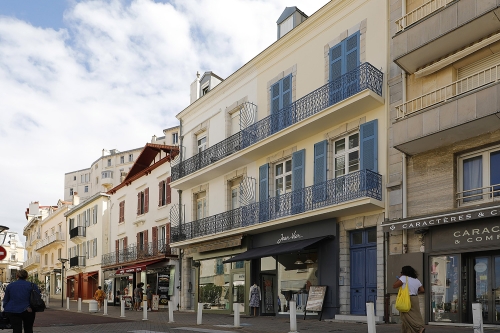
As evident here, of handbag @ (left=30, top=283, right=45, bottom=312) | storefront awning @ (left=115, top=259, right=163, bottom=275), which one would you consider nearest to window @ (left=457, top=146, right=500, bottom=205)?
handbag @ (left=30, top=283, right=45, bottom=312)

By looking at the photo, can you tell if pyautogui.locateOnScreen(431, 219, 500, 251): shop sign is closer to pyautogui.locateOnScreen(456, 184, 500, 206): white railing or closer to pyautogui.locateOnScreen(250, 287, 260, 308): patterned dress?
pyautogui.locateOnScreen(456, 184, 500, 206): white railing

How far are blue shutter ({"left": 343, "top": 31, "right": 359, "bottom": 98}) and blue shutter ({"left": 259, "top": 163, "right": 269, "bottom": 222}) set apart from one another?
212 inches

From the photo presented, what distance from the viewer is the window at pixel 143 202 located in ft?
114

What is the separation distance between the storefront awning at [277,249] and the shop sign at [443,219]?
324cm

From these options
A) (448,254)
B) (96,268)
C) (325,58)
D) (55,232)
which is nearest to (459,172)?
(448,254)

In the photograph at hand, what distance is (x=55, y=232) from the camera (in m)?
58.8

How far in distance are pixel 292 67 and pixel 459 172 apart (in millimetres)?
8264

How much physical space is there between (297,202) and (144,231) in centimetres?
1701

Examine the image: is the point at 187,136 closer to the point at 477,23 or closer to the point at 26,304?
the point at 477,23

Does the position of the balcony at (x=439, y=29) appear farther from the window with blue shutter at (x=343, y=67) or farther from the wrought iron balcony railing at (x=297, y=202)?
the wrought iron balcony railing at (x=297, y=202)

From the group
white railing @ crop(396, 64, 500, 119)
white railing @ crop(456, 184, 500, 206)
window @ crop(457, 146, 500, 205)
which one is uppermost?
white railing @ crop(396, 64, 500, 119)

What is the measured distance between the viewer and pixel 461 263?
1428 centimetres

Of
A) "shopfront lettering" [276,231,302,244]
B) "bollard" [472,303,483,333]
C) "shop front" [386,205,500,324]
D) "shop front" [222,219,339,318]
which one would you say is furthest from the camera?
"shopfront lettering" [276,231,302,244]

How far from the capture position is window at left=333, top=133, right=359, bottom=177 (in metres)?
18.0
